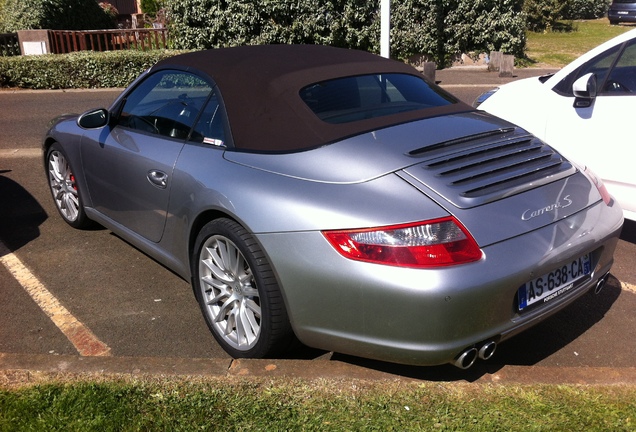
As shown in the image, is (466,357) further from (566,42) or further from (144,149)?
(566,42)

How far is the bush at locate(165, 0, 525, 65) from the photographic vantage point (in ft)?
65.0

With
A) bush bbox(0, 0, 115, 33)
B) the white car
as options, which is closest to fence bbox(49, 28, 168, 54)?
bush bbox(0, 0, 115, 33)

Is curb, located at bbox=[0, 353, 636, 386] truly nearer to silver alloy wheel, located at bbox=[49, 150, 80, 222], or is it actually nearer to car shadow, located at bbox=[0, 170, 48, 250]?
silver alloy wheel, located at bbox=[49, 150, 80, 222]

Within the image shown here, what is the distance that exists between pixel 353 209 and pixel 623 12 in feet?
118

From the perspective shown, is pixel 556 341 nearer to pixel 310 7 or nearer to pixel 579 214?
pixel 579 214

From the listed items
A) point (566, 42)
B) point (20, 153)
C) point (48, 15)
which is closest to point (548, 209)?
point (20, 153)

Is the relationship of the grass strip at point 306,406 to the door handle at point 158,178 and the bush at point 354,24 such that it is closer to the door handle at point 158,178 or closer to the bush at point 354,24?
the door handle at point 158,178

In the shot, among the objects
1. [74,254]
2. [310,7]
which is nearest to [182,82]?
[74,254]

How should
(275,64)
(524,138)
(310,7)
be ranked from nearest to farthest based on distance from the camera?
(524,138) → (275,64) → (310,7)

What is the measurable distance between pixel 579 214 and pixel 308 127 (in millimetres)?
1463

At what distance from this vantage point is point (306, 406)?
2971 millimetres

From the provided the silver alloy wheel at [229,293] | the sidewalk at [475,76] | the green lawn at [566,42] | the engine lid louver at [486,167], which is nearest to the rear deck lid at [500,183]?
the engine lid louver at [486,167]

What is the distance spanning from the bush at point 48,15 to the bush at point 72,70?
515 centimetres

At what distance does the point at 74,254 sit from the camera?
17.5ft
